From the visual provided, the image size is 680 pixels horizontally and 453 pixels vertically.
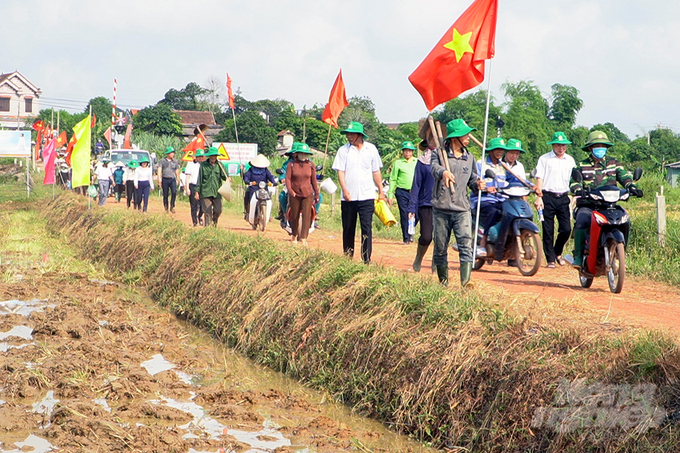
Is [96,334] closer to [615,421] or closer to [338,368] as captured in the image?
[338,368]

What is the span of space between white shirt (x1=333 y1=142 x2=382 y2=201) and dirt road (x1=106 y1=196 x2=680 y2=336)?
32.2 inches

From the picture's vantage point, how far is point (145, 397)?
599cm

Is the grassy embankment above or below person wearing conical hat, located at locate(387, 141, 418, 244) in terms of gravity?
below

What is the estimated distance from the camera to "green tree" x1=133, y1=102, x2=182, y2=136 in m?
65.7

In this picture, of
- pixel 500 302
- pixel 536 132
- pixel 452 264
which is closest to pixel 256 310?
pixel 500 302

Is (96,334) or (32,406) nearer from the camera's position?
(32,406)

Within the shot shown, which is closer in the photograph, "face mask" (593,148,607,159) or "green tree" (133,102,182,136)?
"face mask" (593,148,607,159)

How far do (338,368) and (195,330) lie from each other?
3.06 metres

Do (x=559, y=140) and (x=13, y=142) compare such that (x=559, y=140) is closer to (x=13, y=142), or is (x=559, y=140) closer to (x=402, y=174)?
(x=402, y=174)

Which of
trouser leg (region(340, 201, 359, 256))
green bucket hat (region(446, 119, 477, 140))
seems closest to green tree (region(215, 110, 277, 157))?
trouser leg (region(340, 201, 359, 256))

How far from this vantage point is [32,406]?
5.66 metres

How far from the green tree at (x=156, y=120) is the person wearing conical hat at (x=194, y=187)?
4672 cm

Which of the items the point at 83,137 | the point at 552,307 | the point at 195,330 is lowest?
the point at 195,330

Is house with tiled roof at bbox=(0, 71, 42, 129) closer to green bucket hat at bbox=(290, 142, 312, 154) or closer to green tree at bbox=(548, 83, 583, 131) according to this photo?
green tree at bbox=(548, 83, 583, 131)
